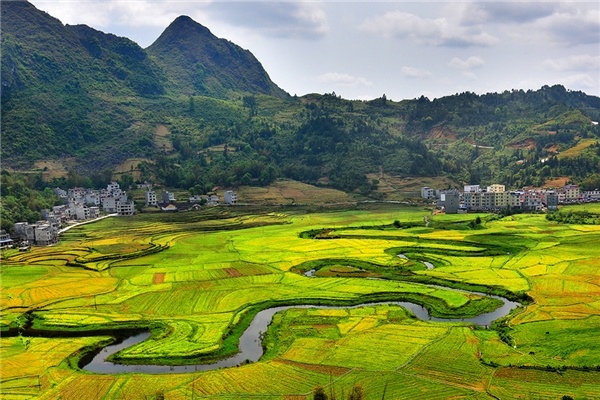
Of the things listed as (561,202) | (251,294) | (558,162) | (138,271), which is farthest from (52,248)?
(558,162)

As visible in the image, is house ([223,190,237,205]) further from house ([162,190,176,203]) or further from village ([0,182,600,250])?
house ([162,190,176,203])

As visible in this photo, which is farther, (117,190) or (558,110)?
(558,110)

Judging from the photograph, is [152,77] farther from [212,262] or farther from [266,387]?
[266,387]

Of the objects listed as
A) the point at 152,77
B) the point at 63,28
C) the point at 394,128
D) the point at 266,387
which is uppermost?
the point at 63,28

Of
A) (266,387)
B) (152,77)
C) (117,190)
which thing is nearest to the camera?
(266,387)

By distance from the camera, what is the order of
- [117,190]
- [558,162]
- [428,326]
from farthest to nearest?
1. [558,162]
2. [117,190]
3. [428,326]

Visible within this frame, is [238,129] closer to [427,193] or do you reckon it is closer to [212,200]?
[212,200]

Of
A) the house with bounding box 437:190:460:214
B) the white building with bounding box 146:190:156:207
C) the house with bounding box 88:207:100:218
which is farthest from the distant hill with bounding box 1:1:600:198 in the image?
the house with bounding box 437:190:460:214
